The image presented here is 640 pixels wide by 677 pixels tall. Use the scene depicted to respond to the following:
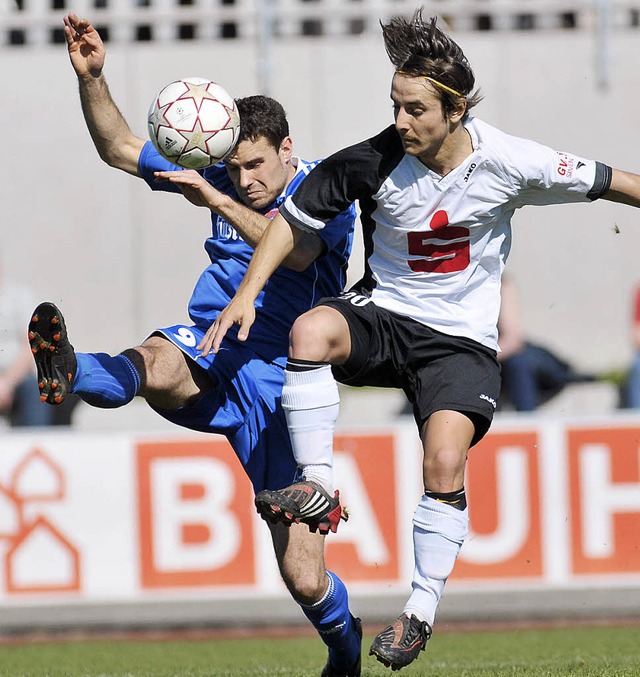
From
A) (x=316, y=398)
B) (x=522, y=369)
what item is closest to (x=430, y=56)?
(x=316, y=398)

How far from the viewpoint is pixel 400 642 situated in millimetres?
5406

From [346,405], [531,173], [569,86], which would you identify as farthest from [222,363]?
[569,86]

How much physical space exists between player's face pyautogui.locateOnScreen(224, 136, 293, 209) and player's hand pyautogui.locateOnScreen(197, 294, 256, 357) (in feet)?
2.51

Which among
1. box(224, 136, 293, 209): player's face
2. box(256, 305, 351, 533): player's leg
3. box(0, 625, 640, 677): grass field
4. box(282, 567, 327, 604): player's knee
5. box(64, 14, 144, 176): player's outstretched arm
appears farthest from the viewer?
box(0, 625, 640, 677): grass field

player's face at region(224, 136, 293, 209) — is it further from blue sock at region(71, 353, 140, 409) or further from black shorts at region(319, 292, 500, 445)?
blue sock at region(71, 353, 140, 409)

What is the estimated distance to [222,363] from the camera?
6578mm

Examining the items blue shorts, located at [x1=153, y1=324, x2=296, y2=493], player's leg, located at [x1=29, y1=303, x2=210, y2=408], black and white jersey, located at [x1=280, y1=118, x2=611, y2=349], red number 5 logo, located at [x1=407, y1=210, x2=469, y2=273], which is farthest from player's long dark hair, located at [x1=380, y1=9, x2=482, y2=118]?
player's leg, located at [x1=29, y1=303, x2=210, y2=408]

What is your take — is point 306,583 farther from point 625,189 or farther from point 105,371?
point 625,189

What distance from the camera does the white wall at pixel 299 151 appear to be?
1453 cm

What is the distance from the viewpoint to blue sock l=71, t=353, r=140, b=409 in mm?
5977

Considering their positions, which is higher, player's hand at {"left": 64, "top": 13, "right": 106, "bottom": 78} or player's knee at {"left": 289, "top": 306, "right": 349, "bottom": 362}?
player's hand at {"left": 64, "top": 13, "right": 106, "bottom": 78}

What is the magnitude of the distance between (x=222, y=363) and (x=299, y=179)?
0.96m

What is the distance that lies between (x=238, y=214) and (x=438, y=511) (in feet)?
5.13

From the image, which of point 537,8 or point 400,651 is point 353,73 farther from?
point 400,651
